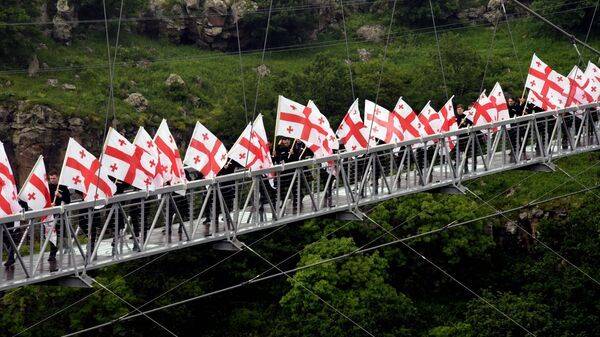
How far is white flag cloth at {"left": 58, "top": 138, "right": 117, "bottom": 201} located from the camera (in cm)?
4100

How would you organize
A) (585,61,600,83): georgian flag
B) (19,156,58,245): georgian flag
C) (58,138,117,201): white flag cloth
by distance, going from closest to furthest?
(19,156,58,245): georgian flag, (58,138,117,201): white flag cloth, (585,61,600,83): georgian flag

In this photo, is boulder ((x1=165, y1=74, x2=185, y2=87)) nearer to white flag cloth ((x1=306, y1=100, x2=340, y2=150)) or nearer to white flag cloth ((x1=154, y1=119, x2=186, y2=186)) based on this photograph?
white flag cloth ((x1=306, y1=100, x2=340, y2=150))

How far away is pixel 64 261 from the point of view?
132 feet

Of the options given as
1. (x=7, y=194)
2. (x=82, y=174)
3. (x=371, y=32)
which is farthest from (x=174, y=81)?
(x=7, y=194)

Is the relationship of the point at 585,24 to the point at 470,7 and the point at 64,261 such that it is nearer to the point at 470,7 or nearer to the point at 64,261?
the point at 470,7

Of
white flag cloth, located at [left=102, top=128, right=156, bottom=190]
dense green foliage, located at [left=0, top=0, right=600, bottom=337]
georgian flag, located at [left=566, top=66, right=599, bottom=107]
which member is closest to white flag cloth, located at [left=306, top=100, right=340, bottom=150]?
white flag cloth, located at [left=102, top=128, right=156, bottom=190]

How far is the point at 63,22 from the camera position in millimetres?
80875

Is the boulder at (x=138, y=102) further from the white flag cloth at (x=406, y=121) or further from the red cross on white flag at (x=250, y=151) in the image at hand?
the red cross on white flag at (x=250, y=151)

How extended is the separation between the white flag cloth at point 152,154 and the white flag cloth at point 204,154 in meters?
1.16

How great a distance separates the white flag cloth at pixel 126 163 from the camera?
137ft

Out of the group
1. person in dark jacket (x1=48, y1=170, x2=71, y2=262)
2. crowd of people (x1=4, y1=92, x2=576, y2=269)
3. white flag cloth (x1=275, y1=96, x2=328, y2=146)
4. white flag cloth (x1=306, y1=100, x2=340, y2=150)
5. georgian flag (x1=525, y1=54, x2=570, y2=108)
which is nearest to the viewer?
crowd of people (x1=4, y1=92, x2=576, y2=269)

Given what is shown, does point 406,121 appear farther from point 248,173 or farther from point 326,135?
point 248,173

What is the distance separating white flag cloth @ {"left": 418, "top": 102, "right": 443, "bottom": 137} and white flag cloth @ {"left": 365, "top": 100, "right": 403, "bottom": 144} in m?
1.62

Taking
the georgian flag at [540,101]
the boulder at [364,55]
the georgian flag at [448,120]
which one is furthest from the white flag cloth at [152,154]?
the boulder at [364,55]
